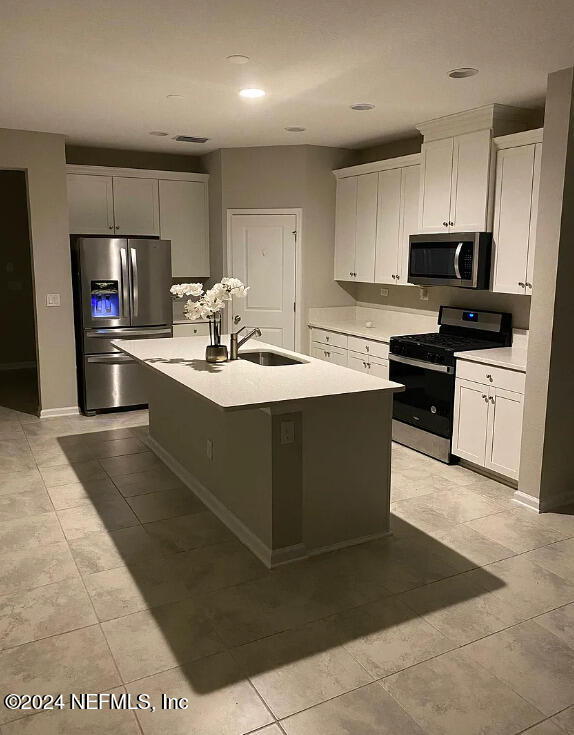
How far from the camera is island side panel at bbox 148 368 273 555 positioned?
315cm

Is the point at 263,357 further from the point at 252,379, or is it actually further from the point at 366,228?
the point at 366,228

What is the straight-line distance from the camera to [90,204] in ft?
20.0

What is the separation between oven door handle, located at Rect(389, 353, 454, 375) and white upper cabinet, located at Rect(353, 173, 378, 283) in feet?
3.64

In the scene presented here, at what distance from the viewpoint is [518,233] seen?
425 centimetres

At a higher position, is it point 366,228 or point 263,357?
point 366,228

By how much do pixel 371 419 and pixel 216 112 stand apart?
8.91 ft

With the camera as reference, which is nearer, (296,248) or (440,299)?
(440,299)

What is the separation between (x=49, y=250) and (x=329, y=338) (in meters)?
2.68

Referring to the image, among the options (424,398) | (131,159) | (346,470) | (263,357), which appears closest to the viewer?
(346,470)

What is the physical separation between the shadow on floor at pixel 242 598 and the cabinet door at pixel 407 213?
2.51 meters

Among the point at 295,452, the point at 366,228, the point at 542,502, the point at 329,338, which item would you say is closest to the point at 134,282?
the point at 329,338

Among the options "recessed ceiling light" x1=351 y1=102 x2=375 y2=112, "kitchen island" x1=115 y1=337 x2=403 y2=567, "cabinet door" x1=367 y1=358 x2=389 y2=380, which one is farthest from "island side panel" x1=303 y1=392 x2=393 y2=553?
"recessed ceiling light" x1=351 y1=102 x2=375 y2=112

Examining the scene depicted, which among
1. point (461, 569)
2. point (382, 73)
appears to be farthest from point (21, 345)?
point (461, 569)

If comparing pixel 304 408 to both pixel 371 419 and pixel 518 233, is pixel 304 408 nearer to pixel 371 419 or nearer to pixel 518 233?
pixel 371 419
